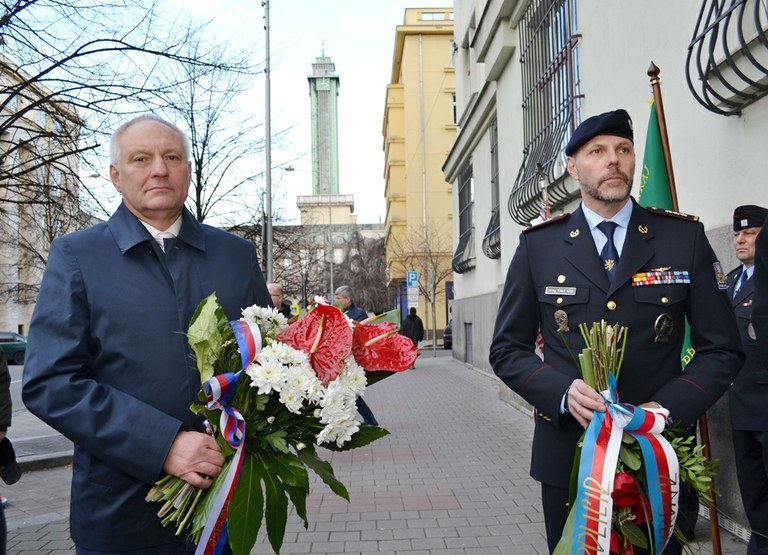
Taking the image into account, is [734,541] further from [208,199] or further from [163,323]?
[208,199]

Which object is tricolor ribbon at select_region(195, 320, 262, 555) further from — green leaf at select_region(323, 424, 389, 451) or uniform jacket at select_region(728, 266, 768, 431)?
uniform jacket at select_region(728, 266, 768, 431)

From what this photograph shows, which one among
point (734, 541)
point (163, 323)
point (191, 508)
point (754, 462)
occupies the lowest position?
point (734, 541)

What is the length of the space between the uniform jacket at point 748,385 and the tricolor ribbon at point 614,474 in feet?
6.39

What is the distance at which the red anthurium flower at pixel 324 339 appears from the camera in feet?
7.07

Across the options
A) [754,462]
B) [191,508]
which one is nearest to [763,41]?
[754,462]

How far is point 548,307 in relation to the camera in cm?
271

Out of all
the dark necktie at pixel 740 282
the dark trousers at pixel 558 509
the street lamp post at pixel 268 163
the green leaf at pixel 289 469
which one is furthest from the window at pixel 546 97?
the street lamp post at pixel 268 163

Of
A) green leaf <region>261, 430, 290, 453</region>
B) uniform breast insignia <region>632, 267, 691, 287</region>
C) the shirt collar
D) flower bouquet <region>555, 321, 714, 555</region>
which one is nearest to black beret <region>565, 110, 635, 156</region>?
the shirt collar

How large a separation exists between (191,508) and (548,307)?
1.50 m

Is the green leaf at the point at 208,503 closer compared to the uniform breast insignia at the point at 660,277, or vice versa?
the green leaf at the point at 208,503

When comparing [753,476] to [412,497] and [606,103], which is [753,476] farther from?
[606,103]

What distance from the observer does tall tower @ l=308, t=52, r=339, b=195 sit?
109m

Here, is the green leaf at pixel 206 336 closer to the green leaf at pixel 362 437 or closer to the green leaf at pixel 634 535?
the green leaf at pixel 362 437

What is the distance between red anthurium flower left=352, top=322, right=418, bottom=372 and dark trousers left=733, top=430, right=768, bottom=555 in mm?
2750
